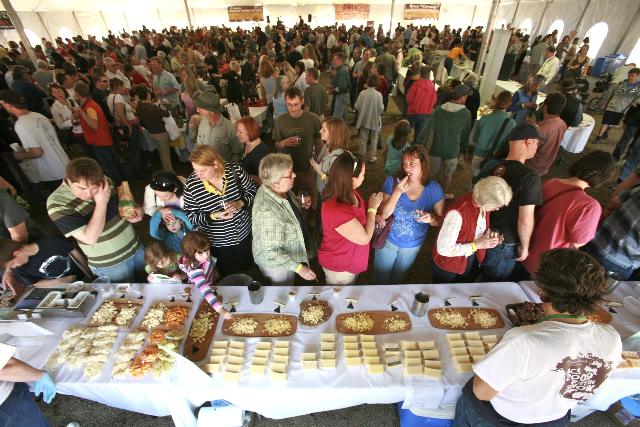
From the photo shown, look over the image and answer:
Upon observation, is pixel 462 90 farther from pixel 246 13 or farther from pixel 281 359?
pixel 246 13

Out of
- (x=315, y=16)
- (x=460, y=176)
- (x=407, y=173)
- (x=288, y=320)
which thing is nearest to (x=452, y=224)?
(x=407, y=173)

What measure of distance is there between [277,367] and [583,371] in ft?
4.45

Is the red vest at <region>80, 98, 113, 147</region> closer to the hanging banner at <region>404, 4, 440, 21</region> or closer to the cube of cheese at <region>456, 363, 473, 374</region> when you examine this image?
the cube of cheese at <region>456, 363, 473, 374</region>

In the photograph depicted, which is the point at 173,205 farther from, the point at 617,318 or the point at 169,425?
the point at 617,318

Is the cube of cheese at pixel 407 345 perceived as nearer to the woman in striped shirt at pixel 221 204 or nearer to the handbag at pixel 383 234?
the handbag at pixel 383 234

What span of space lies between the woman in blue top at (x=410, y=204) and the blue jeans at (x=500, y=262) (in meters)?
0.55

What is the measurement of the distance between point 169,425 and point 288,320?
1.14m

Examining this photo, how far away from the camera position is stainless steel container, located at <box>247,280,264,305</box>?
1913mm

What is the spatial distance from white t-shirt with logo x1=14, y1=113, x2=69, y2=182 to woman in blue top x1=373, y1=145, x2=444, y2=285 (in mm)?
3762

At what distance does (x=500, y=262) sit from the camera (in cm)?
234

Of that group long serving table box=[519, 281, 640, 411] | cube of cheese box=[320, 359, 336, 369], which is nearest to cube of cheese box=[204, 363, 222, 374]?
cube of cheese box=[320, 359, 336, 369]

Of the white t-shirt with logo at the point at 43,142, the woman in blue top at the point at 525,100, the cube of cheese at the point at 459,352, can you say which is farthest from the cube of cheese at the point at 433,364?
the woman in blue top at the point at 525,100

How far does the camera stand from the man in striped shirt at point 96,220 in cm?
189

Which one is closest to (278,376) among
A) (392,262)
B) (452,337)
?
(452,337)
